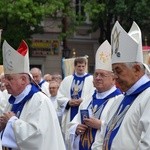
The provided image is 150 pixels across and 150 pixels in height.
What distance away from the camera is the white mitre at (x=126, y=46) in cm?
543

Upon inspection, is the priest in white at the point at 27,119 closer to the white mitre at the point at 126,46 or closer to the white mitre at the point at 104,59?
the white mitre at the point at 104,59

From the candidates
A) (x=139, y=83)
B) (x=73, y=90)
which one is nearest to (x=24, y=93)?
(x=139, y=83)

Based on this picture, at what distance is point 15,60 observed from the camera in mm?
7516

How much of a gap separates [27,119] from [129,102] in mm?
1853

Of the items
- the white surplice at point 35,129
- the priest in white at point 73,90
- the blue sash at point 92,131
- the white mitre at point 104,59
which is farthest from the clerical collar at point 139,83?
the priest in white at point 73,90

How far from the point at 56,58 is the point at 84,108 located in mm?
21603

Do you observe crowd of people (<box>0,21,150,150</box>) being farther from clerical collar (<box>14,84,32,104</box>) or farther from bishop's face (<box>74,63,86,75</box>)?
bishop's face (<box>74,63,86,75</box>)

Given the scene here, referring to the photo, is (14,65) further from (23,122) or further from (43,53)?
(43,53)

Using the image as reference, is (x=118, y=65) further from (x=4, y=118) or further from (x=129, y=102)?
(x=4, y=118)

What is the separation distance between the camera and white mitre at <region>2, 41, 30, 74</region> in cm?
726

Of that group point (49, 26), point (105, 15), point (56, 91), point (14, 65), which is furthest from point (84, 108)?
point (49, 26)

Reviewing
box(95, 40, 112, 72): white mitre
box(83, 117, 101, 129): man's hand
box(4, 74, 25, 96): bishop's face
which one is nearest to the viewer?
box(4, 74, 25, 96): bishop's face

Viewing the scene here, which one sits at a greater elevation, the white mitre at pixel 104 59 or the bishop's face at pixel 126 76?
the bishop's face at pixel 126 76

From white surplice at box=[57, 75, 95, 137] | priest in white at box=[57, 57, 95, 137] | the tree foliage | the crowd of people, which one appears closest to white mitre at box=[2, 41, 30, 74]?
the crowd of people
